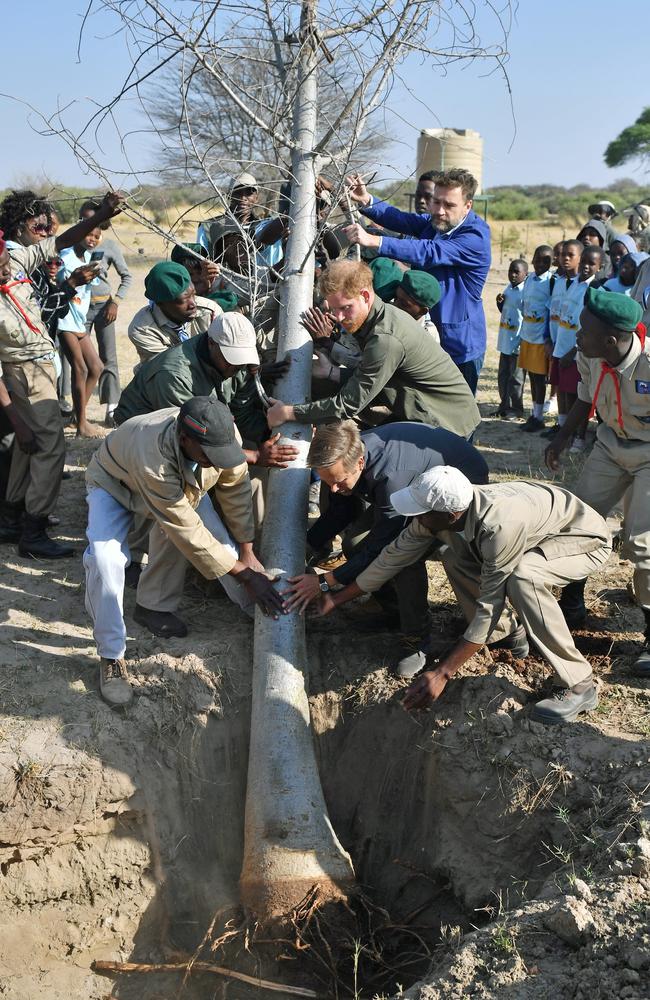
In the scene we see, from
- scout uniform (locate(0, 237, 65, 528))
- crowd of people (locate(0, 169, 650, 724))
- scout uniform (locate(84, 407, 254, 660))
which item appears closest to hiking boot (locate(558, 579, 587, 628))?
crowd of people (locate(0, 169, 650, 724))

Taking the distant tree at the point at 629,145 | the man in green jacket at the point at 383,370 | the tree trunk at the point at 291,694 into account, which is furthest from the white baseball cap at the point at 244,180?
the distant tree at the point at 629,145

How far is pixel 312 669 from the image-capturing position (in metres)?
5.11

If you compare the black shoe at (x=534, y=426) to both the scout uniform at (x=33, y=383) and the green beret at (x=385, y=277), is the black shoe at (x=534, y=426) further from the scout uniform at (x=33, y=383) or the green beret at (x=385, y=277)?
the scout uniform at (x=33, y=383)

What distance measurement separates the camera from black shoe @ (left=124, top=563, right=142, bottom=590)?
5.57 meters

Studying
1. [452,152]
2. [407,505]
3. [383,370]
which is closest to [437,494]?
[407,505]

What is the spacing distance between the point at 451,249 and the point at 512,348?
13.6 feet

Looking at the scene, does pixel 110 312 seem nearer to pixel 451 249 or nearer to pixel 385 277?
pixel 385 277

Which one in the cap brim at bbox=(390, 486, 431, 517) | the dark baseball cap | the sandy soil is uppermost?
the dark baseball cap

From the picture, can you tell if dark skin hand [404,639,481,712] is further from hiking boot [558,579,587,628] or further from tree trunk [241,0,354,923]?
hiking boot [558,579,587,628]

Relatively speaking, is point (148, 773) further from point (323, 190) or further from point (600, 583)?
point (323, 190)

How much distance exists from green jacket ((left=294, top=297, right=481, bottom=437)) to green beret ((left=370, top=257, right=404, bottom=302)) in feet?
2.68

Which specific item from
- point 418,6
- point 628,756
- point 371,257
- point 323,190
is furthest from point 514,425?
point 628,756

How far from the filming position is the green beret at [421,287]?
5.47m

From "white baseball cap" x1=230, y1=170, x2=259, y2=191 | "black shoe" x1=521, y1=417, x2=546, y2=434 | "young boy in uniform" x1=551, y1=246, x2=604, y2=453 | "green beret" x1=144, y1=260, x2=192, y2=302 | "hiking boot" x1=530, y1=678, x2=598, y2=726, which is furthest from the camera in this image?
"black shoe" x1=521, y1=417, x2=546, y2=434
